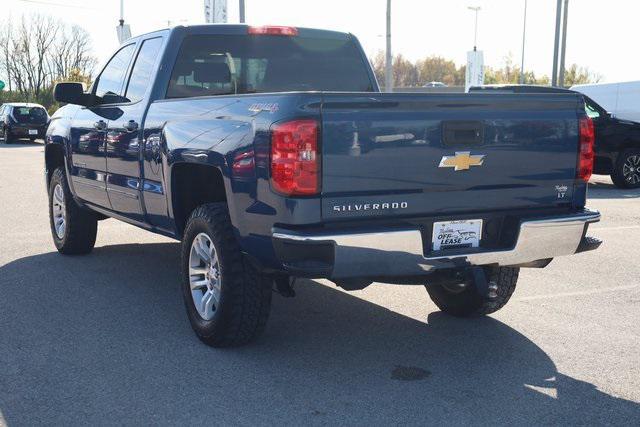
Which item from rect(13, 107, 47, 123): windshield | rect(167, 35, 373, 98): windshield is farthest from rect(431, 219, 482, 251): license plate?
rect(13, 107, 47, 123): windshield

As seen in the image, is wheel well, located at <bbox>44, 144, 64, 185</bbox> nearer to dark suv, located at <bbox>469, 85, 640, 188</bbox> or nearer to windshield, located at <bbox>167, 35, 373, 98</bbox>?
windshield, located at <bbox>167, 35, 373, 98</bbox>

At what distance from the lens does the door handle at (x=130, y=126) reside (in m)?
5.96

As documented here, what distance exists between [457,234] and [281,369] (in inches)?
48.2

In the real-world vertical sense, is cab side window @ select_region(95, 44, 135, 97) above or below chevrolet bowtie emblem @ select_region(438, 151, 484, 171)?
above

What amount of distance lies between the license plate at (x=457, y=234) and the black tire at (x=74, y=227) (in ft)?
13.9

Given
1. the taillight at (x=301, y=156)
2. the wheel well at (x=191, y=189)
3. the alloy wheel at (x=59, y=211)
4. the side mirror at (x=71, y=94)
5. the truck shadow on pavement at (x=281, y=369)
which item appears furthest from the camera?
the alloy wheel at (x=59, y=211)

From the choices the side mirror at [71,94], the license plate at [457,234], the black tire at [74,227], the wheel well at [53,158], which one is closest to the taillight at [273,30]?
the side mirror at [71,94]

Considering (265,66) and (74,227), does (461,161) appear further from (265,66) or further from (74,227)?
(74,227)

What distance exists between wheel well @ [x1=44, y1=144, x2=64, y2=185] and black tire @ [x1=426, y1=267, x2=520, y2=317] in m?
4.01

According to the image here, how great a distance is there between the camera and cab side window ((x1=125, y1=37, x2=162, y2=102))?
6.27 metres

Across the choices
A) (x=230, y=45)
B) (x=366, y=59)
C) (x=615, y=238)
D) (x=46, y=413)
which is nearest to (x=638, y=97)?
(x=615, y=238)

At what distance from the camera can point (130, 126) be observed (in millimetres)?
6039

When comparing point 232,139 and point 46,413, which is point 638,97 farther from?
point 46,413

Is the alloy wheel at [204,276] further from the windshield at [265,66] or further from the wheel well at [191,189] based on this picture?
the windshield at [265,66]
